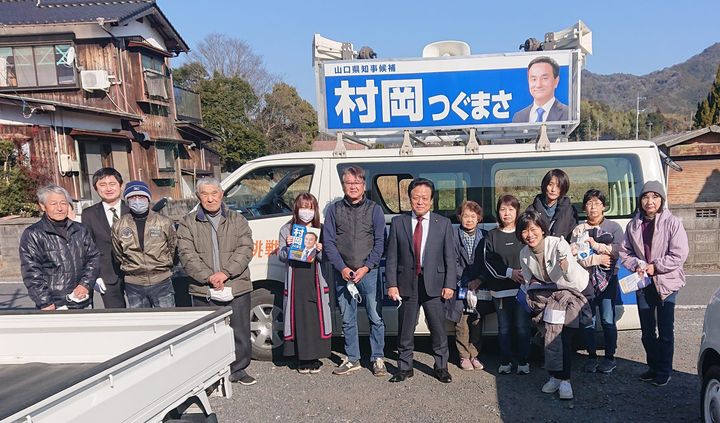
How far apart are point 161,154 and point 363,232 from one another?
16.4 m

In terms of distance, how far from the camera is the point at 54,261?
358cm

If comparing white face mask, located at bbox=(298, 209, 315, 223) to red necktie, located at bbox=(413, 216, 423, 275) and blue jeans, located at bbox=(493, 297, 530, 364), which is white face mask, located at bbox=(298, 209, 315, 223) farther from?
blue jeans, located at bbox=(493, 297, 530, 364)

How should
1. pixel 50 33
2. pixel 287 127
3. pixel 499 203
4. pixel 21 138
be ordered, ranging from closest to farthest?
1. pixel 499 203
2. pixel 21 138
3. pixel 50 33
4. pixel 287 127

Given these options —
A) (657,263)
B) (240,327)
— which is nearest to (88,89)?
(240,327)

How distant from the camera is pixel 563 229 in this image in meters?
3.87

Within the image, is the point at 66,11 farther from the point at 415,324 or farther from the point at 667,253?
the point at 667,253

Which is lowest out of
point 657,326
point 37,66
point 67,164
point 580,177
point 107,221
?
point 657,326

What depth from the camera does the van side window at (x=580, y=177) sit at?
412 centimetres

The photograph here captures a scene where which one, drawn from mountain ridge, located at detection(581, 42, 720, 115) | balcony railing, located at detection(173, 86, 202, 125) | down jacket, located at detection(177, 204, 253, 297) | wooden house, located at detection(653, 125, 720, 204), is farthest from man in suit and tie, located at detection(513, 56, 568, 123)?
mountain ridge, located at detection(581, 42, 720, 115)

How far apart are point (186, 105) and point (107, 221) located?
17.9m

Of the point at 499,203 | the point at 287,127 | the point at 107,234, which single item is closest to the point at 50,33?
the point at 107,234

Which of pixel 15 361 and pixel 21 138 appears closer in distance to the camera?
pixel 15 361

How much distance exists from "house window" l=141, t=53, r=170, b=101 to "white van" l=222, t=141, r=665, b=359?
14954 millimetres

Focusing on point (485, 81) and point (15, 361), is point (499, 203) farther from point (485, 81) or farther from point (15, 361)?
point (15, 361)
